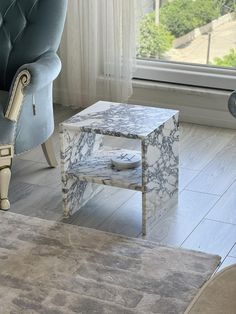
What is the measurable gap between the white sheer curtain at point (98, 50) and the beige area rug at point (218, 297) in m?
2.53

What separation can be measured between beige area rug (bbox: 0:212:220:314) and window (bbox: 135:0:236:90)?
1.57m

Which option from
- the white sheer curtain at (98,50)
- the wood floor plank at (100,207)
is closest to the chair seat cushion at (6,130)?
the wood floor plank at (100,207)

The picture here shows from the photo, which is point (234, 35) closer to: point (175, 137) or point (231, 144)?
point (231, 144)

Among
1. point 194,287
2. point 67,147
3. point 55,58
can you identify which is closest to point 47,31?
point 55,58

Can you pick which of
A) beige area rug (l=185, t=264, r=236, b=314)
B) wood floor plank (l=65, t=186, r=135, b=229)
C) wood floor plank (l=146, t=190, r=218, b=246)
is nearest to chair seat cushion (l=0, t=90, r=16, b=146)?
wood floor plank (l=65, t=186, r=135, b=229)

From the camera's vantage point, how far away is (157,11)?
392 cm

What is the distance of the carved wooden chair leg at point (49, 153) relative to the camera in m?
3.19

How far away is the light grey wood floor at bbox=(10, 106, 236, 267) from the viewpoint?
2.60 meters

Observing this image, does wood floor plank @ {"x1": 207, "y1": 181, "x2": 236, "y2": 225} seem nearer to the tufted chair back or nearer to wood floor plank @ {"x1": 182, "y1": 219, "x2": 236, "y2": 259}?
wood floor plank @ {"x1": 182, "y1": 219, "x2": 236, "y2": 259}

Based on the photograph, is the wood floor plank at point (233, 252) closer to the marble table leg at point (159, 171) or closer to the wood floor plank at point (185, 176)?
the marble table leg at point (159, 171)

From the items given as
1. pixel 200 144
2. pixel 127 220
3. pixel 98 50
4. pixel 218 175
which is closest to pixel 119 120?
pixel 127 220

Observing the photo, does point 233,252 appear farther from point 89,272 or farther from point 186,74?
point 186,74

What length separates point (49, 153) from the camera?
321 cm

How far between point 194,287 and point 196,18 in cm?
205
